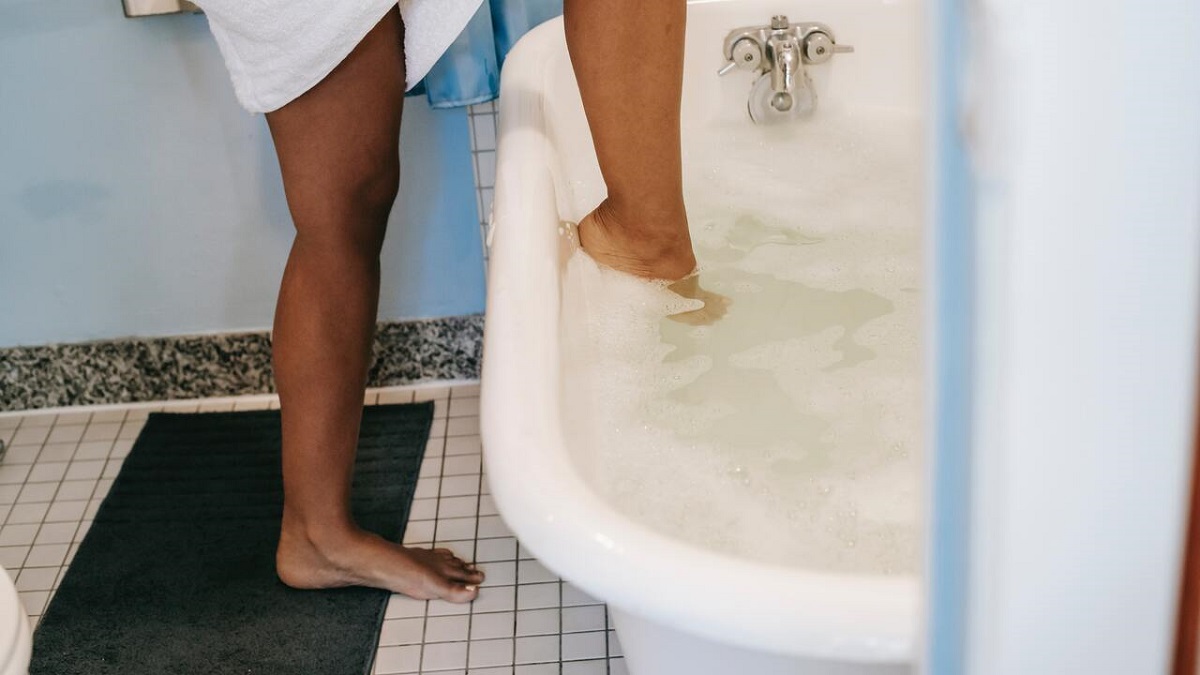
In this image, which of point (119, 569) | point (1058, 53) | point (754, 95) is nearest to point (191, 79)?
point (119, 569)

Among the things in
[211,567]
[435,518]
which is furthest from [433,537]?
[211,567]

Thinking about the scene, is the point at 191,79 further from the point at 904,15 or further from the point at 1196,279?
the point at 1196,279

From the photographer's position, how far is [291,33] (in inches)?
48.3

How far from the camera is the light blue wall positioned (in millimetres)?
1810

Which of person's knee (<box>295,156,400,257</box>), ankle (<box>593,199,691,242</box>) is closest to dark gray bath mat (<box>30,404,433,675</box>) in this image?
person's knee (<box>295,156,400,257</box>)

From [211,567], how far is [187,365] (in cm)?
49

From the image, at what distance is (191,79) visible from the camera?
1830 mm

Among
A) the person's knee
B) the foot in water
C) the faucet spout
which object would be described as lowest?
the foot in water

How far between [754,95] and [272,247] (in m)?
0.81

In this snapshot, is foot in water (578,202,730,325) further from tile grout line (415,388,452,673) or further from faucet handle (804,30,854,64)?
tile grout line (415,388,452,673)

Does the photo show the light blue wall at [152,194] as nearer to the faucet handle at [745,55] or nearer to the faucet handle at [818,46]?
the faucet handle at [745,55]

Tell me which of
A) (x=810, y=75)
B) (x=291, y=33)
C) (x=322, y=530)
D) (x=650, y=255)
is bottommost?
(x=322, y=530)

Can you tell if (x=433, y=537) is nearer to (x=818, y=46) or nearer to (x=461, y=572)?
(x=461, y=572)

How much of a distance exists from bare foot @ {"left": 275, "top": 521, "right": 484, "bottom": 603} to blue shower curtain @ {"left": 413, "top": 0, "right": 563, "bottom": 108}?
60 centimetres
